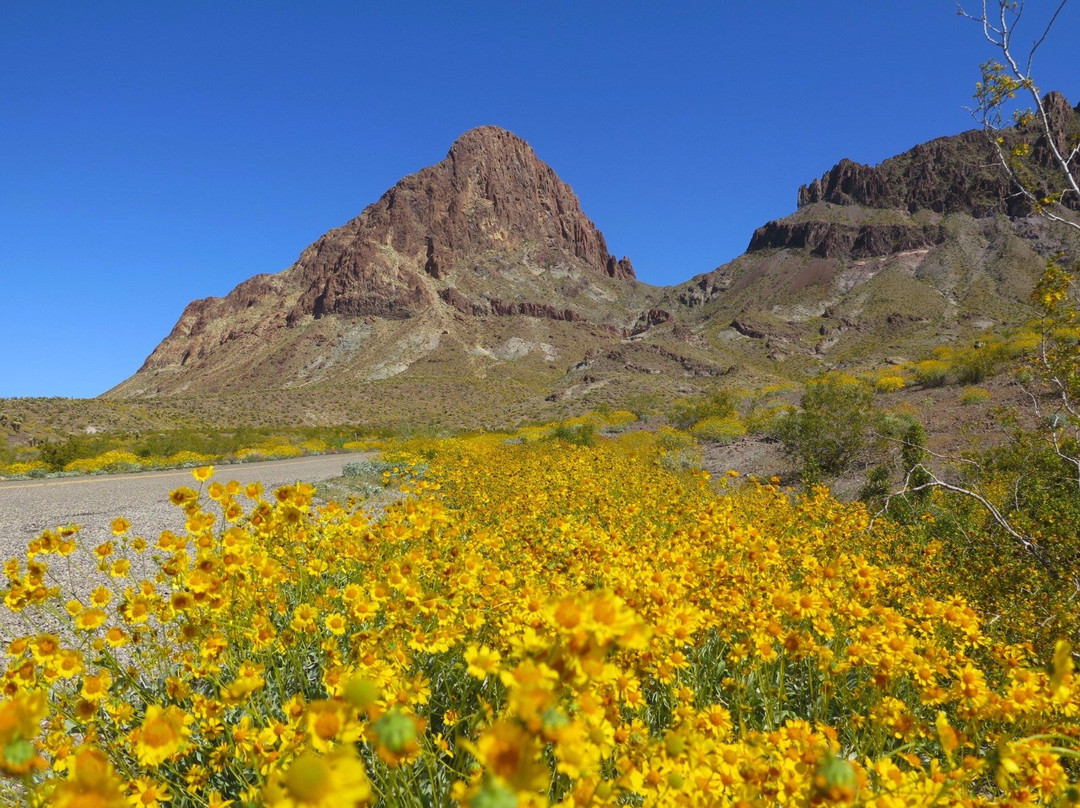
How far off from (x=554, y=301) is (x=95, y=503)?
104 m

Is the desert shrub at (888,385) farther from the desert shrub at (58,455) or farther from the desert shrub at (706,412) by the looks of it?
the desert shrub at (58,455)

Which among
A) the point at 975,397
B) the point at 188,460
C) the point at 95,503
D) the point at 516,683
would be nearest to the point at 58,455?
the point at 188,460

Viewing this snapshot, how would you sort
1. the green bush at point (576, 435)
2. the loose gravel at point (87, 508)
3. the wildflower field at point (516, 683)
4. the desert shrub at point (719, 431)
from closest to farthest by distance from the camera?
the wildflower field at point (516, 683)
the loose gravel at point (87, 508)
the desert shrub at point (719, 431)
the green bush at point (576, 435)

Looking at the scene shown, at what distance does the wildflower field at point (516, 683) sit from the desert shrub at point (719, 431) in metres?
13.3

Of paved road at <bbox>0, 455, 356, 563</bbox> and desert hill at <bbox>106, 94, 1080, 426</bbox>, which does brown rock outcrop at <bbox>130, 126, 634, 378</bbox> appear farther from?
paved road at <bbox>0, 455, 356, 563</bbox>

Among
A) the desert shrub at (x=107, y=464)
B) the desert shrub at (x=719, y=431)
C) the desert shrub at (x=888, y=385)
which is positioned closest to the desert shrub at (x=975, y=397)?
the desert shrub at (x=719, y=431)

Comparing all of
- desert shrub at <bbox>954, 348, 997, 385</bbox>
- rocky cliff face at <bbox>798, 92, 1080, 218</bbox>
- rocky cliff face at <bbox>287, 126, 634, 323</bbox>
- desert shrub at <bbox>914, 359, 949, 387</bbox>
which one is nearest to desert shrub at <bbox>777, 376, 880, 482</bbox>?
desert shrub at <bbox>954, 348, 997, 385</bbox>

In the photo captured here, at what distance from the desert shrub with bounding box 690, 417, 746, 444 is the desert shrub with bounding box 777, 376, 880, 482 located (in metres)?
5.34

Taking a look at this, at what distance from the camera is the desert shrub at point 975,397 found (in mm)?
13572

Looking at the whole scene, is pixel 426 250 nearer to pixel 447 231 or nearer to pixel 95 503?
pixel 447 231

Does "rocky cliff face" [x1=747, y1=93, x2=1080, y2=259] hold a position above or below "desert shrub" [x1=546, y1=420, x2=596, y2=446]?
above

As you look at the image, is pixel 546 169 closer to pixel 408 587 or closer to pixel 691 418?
pixel 691 418

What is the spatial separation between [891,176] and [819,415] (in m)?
123

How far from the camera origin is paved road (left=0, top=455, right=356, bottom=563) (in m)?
7.29
